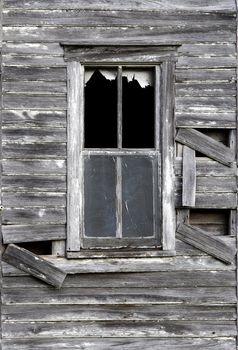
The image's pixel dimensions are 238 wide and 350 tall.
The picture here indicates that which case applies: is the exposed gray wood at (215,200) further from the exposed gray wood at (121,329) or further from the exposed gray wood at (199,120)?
the exposed gray wood at (121,329)

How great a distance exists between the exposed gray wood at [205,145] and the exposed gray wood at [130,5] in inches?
42.6

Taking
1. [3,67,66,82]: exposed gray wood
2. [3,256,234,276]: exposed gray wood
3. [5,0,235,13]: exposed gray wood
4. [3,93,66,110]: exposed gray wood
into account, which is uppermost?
[5,0,235,13]: exposed gray wood

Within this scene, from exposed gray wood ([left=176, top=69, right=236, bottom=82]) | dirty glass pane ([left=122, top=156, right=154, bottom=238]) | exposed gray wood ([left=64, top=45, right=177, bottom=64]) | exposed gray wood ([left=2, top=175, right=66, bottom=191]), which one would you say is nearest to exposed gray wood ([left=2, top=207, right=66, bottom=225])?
exposed gray wood ([left=2, top=175, right=66, bottom=191])

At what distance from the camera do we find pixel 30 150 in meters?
6.02

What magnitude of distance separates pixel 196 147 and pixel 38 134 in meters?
1.37

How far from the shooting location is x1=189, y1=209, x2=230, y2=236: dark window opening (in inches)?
245

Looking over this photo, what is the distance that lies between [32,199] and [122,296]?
1148 millimetres

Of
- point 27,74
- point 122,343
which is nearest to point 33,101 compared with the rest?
point 27,74

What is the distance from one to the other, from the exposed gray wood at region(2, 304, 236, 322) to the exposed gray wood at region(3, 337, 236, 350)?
0.18 metres

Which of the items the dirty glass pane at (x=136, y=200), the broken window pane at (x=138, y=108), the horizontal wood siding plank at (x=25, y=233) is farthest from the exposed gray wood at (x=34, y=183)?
the broken window pane at (x=138, y=108)

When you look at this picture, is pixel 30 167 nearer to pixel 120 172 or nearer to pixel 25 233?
pixel 25 233

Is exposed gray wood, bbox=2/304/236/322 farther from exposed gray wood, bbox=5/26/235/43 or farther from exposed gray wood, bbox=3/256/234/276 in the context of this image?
exposed gray wood, bbox=5/26/235/43

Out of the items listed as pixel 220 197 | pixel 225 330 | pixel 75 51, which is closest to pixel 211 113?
pixel 220 197

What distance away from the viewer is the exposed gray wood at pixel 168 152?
19.9 ft
